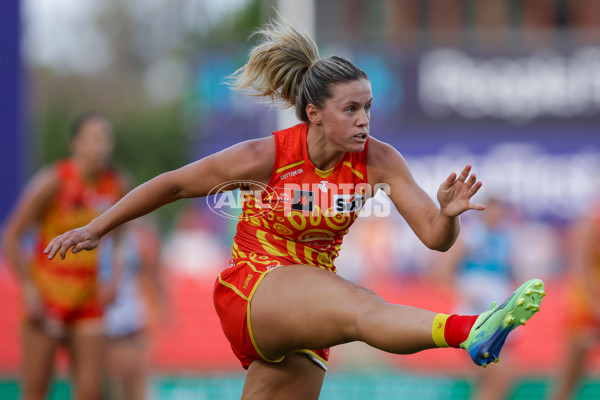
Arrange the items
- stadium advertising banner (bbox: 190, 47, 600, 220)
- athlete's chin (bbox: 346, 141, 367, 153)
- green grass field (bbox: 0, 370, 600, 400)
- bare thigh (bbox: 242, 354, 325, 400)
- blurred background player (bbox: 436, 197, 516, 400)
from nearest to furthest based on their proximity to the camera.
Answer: athlete's chin (bbox: 346, 141, 367, 153), bare thigh (bbox: 242, 354, 325, 400), blurred background player (bbox: 436, 197, 516, 400), green grass field (bbox: 0, 370, 600, 400), stadium advertising banner (bbox: 190, 47, 600, 220)

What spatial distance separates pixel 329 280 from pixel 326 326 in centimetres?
21

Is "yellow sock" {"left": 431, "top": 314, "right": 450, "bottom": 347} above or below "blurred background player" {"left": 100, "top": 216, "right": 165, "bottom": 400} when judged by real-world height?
above

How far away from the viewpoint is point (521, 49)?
15.6 m

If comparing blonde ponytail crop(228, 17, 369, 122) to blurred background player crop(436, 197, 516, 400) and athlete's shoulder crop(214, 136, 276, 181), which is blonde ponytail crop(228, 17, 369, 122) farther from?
blurred background player crop(436, 197, 516, 400)

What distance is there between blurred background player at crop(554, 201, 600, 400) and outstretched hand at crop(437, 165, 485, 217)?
3652 mm

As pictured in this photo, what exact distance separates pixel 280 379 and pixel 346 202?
0.91 m

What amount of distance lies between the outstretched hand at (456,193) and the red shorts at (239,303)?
2.78 ft

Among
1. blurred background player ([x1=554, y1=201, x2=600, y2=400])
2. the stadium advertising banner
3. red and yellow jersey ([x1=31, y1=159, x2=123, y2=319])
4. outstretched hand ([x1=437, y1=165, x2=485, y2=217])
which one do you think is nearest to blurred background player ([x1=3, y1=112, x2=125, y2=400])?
red and yellow jersey ([x1=31, y1=159, x2=123, y2=319])

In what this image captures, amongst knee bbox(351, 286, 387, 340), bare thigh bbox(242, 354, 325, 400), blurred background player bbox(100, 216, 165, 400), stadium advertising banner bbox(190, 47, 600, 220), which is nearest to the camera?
knee bbox(351, 286, 387, 340)

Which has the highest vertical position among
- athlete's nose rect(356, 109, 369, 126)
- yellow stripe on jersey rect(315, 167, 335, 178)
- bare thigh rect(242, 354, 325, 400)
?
athlete's nose rect(356, 109, 369, 126)

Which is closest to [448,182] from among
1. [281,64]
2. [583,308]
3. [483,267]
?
[281,64]

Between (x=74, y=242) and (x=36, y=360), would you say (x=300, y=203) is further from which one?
(x=36, y=360)

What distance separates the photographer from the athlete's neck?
4.16m

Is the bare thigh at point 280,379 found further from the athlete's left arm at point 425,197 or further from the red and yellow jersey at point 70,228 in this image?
the red and yellow jersey at point 70,228
